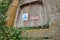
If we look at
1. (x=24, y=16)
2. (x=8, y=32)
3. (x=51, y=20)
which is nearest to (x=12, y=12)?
(x=24, y=16)

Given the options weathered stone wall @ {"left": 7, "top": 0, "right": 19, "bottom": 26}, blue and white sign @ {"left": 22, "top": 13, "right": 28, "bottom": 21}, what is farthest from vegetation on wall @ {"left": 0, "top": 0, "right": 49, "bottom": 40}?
blue and white sign @ {"left": 22, "top": 13, "right": 28, "bottom": 21}

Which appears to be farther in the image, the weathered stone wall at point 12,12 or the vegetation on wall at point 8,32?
the weathered stone wall at point 12,12

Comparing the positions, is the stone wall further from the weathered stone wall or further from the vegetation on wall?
the vegetation on wall

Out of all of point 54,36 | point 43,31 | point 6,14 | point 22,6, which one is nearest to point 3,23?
point 6,14

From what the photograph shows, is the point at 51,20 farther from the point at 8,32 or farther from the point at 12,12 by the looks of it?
the point at 12,12

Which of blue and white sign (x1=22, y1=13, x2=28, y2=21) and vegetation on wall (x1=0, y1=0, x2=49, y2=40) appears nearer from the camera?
vegetation on wall (x1=0, y1=0, x2=49, y2=40)

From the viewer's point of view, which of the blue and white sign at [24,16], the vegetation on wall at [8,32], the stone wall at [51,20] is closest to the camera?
the stone wall at [51,20]

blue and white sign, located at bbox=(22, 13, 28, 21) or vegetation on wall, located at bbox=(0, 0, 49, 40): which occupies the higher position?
blue and white sign, located at bbox=(22, 13, 28, 21)

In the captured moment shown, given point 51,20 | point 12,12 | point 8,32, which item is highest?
point 12,12

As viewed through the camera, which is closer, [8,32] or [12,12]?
[8,32]

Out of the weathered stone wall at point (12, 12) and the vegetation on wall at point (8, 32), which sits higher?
the weathered stone wall at point (12, 12)

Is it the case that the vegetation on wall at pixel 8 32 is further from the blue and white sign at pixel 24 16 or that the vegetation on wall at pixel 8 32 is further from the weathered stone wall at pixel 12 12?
the blue and white sign at pixel 24 16

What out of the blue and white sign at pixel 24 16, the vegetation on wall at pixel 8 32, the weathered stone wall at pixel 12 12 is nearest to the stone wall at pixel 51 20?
the weathered stone wall at pixel 12 12

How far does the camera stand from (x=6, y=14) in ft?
11.2
